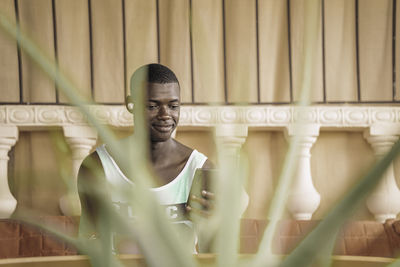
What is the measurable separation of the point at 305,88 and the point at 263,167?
110 centimetres

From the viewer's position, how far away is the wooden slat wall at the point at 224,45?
3.52ft

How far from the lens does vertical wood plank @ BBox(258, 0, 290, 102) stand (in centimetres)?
114

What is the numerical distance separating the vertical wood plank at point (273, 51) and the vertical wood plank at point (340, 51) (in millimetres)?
110

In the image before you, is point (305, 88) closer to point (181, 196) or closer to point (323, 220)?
point (323, 220)

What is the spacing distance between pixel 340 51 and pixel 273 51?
0.59 ft

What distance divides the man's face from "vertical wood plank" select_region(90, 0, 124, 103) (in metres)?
0.36

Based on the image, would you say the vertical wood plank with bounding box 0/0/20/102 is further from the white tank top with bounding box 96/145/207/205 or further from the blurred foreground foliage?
the blurred foreground foliage

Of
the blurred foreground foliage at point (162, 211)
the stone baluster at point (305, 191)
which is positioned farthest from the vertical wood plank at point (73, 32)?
the blurred foreground foliage at point (162, 211)

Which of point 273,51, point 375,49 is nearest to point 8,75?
point 273,51

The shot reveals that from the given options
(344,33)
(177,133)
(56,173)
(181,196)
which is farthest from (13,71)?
(56,173)

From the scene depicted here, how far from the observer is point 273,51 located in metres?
1.15

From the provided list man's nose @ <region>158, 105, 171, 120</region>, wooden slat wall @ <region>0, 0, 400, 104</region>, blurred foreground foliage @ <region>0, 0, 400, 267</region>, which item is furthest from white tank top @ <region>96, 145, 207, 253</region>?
blurred foreground foliage @ <region>0, 0, 400, 267</region>

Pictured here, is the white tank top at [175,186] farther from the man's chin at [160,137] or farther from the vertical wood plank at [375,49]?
the vertical wood plank at [375,49]

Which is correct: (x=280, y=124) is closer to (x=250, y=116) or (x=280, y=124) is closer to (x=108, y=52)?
(x=250, y=116)
